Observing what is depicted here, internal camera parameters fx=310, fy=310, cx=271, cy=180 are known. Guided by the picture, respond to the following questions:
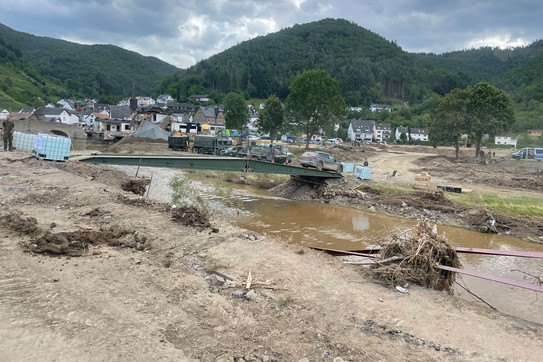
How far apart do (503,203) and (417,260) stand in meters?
14.0

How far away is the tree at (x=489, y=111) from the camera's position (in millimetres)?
40188

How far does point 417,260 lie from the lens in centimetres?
732

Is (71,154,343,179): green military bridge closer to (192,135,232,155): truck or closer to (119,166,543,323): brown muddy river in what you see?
(119,166,543,323): brown muddy river

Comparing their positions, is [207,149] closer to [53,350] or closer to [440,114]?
[440,114]

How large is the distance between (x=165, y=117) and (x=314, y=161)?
60.3 m

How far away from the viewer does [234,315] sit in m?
5.50

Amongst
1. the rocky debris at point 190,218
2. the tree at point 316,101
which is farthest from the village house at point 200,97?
the rocky debris at point 190,218

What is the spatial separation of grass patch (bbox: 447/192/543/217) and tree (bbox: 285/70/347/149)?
3127cm

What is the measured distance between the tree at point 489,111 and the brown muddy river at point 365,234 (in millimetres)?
32510

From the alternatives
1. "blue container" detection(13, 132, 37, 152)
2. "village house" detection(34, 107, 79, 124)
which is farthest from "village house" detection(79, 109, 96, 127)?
"blue container" detection(13, 132, 37, 152)

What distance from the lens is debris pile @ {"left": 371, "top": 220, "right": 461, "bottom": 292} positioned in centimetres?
715

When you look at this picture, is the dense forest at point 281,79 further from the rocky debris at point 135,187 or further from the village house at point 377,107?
the rocky debris at point 135,187

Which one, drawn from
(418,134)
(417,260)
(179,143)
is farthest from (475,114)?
(418,134)

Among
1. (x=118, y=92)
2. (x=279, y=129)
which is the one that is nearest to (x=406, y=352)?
(x=279, y=129)
